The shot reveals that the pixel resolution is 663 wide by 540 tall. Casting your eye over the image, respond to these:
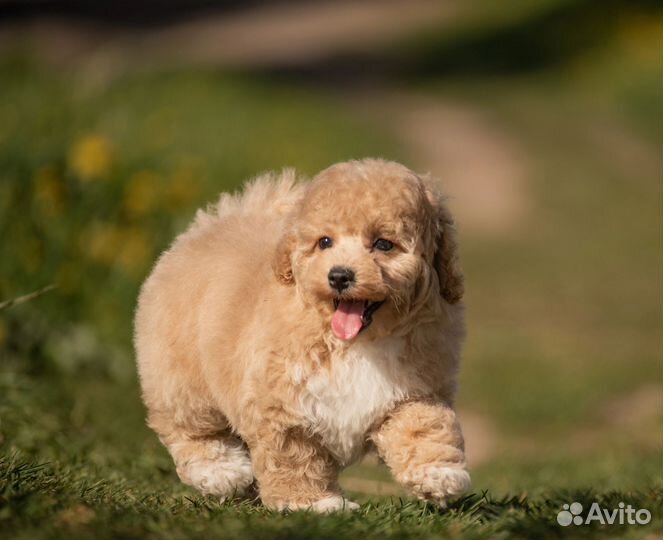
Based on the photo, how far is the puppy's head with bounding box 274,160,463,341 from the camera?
4.75 m

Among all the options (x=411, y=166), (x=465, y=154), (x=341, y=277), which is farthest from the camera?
(x=465, y=154)

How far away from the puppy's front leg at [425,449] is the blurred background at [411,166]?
139cm

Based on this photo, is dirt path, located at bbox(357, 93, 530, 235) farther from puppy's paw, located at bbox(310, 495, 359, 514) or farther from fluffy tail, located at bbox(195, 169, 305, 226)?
puppy's paw, located at bbox(310, 495, 359, 514)

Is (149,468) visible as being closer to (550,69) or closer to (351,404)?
(351,404)

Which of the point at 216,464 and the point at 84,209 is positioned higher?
the point at 84,209

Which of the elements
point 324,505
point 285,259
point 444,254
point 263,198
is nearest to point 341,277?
point 285,259

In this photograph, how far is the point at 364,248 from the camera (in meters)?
4.80

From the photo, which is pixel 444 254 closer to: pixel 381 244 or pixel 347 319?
pixel 381 244

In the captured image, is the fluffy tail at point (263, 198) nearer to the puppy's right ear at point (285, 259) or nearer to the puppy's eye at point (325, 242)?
the puppy's right ear at point (285, 259)

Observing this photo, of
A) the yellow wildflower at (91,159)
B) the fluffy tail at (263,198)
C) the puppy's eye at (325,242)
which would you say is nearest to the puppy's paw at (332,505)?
the puppy's eye at (325,242)

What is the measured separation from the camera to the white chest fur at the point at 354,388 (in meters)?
4.92

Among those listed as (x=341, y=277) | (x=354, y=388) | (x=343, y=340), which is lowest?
(x=354, y=388)

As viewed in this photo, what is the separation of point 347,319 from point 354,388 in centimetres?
28

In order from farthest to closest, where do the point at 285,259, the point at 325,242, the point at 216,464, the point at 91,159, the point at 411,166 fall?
the point at 411,166
the point at 91,159
the point at 216,464
the point at 285,259
the point at 325,242
